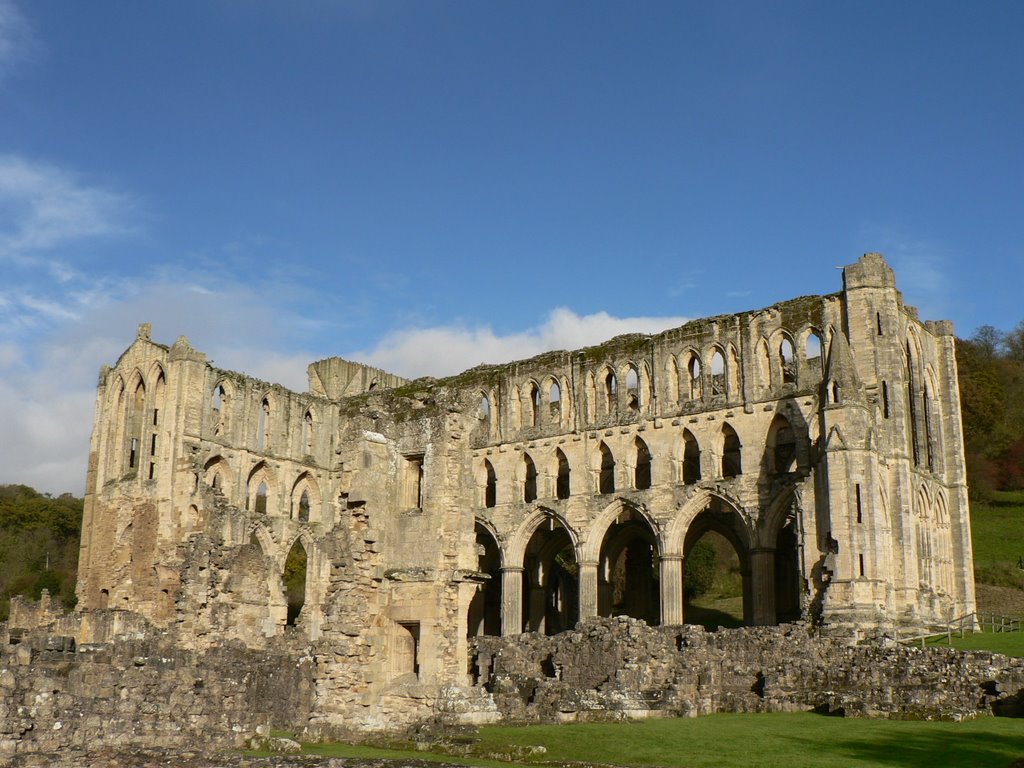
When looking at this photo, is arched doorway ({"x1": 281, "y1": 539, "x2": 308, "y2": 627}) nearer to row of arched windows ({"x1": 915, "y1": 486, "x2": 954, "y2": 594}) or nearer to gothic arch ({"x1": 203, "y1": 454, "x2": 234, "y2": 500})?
gothic arch ({"x1": 203, "y1": 454, "x2": 234, "y2": 500})

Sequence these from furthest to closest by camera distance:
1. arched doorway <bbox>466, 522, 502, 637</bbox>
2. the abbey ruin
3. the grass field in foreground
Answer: arched doorway <bbox>466, 522, 502, 637</bbox>, the abbey ruin, the grass field in foreground

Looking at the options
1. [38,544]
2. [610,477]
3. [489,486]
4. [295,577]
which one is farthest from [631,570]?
[38,544]

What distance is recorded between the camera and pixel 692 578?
1977 inches

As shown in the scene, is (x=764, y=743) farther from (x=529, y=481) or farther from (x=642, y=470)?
(x=529, y=481)

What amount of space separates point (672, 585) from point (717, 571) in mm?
18147

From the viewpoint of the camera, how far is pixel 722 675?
80.4ft

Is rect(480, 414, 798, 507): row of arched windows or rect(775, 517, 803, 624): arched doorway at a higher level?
rect(480, 414, 798, 507): row of arched windows

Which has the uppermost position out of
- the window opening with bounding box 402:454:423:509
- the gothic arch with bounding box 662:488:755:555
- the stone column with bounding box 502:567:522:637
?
the gothic arch with bounding box 662:488:755:555

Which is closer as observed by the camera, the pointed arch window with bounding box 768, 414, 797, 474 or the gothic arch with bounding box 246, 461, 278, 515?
the pointed arch window with bounding box 768, 414, 797, 474

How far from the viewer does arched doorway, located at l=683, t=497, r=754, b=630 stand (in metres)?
37.1

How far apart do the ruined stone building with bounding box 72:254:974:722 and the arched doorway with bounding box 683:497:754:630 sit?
27 centimetres

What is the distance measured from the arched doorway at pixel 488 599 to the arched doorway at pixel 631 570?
3642 millimetres

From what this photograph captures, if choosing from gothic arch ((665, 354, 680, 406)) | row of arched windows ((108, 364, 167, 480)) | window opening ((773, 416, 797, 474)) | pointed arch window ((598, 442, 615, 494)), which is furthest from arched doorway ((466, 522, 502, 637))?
row of arched windows ((108, 364, 167, 480))

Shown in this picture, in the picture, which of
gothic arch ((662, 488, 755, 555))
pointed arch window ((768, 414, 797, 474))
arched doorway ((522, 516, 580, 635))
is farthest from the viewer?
arched doorway ((522, 516, 580, 635))
